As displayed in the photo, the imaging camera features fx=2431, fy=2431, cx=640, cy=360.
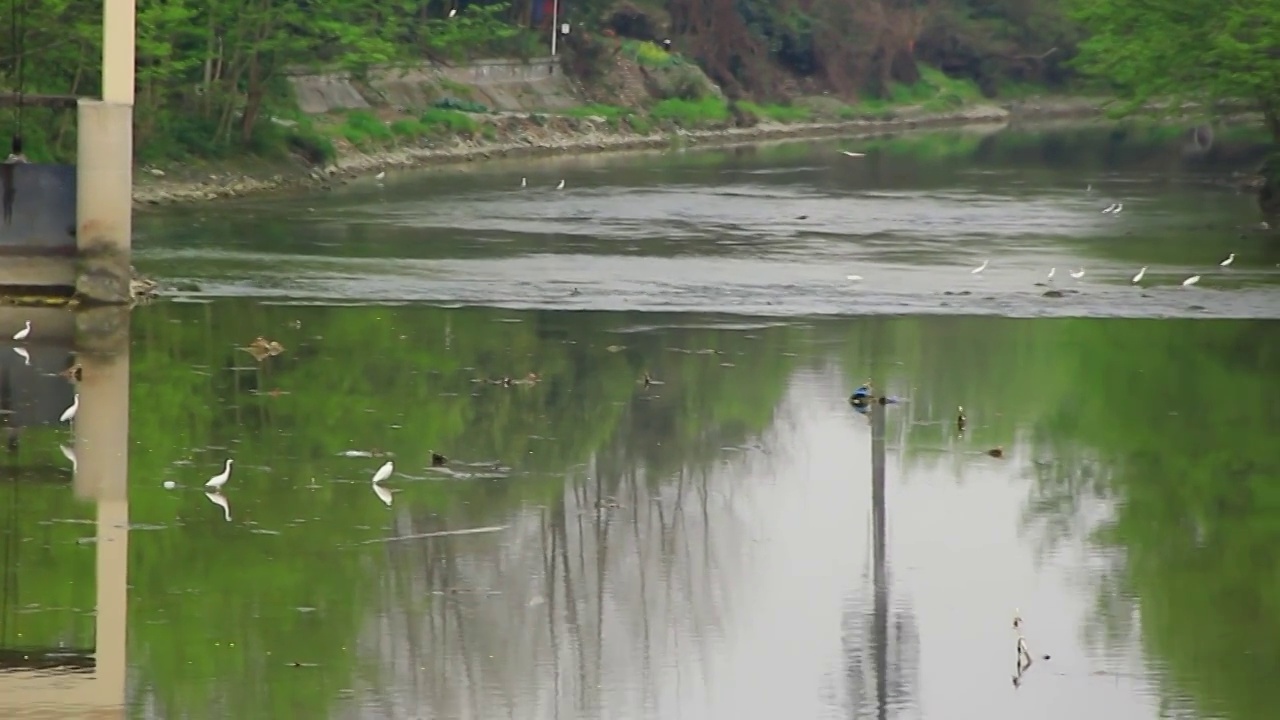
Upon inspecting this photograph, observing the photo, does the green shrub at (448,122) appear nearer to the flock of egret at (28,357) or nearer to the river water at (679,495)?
the river water at (679,495)

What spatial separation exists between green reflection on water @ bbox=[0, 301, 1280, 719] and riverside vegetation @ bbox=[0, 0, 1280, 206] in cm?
1227

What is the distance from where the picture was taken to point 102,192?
2666 centimetres

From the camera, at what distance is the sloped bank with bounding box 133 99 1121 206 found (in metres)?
48.4

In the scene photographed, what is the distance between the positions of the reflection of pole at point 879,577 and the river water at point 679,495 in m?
0.04

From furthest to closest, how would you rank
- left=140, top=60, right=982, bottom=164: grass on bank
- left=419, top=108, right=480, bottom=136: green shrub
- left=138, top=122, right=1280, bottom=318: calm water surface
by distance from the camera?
left=419, top=108, right=480, bottom=136: green shrub
left=140, top=60, right=982, bottom=164: grass on bank
left=138, top=122, right=1280, bottom=318: calm water surface

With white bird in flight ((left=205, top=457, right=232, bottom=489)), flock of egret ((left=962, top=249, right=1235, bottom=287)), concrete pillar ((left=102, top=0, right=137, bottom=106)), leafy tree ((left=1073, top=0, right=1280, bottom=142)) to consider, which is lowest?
white bird in flight ((left=205, top=457, right=232, bottom=489))

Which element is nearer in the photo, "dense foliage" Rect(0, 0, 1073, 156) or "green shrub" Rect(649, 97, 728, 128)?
"dense foliage" Rect(0, 0, 1073, 156)

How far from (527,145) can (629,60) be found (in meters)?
17.7

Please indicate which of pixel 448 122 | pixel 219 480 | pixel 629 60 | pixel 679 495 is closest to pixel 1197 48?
pixel 448 122

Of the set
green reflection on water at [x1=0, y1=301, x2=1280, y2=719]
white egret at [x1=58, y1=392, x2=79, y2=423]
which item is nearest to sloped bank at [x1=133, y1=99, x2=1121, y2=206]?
green reflection on water at [x1=0, y1=301, x2=1280, y2=719]

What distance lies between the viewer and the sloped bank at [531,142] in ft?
159

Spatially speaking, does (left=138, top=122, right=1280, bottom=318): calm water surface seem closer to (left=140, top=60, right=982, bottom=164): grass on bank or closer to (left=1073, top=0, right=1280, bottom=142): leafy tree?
(left=140, top=60, right=982, bottom=164): grass on bank

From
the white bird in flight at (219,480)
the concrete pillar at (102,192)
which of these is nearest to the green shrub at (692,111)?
the concrete pillar at (102,192)

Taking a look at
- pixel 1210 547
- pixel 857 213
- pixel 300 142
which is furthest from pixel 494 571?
pixel 300 142
